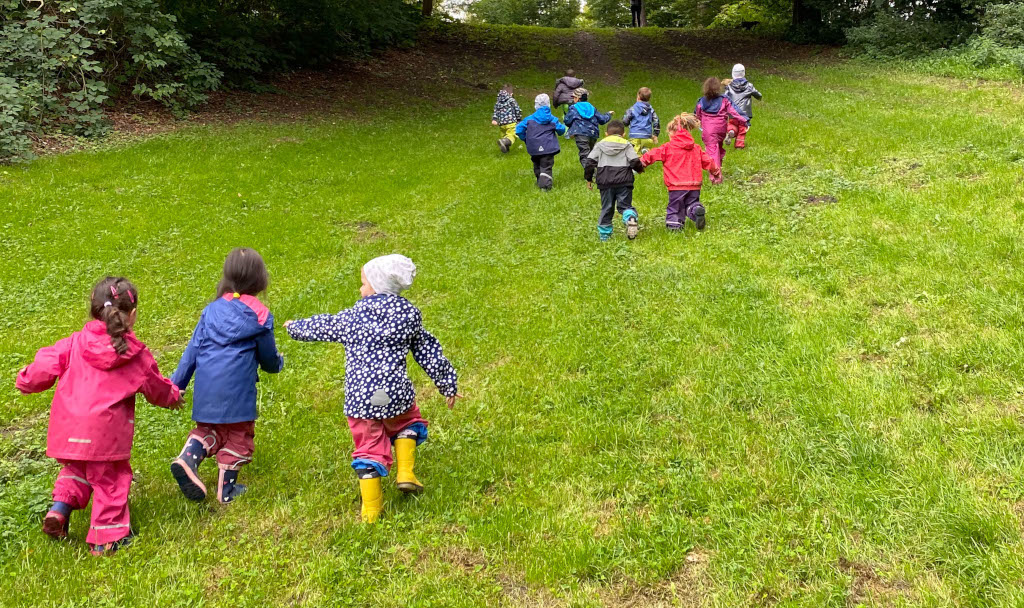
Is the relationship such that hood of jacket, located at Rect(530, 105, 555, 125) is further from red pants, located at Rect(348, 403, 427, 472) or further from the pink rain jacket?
the pink rain jacket

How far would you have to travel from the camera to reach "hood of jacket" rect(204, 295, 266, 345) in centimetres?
480

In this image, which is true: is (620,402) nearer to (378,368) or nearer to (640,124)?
(378,368)

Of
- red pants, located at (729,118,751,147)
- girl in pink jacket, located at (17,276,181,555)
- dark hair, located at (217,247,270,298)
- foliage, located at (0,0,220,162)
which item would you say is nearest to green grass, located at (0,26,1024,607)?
girl in pink jacket, located at (17,276,181,555)

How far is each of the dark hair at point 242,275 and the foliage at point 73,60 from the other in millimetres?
13027

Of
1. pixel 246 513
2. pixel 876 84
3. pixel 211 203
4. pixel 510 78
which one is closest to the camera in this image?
pixel 246 513

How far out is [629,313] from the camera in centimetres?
748

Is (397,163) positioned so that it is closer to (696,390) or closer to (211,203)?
(211,203)

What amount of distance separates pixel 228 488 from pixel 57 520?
1.03m

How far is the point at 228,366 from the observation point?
15.8 ft

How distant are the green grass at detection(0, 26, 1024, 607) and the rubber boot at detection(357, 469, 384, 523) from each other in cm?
13

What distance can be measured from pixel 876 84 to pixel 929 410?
1915 cm

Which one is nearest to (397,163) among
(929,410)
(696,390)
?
(696,390)

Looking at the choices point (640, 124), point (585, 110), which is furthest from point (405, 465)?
point (640, 124)

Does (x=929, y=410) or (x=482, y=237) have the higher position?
(x=929, y=410)
